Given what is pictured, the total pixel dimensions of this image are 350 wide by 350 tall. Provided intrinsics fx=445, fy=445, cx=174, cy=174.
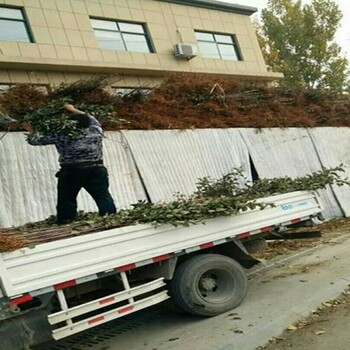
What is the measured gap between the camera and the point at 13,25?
13.1m

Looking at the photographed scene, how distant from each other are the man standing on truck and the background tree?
23664 millimetres

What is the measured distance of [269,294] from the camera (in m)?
5.55

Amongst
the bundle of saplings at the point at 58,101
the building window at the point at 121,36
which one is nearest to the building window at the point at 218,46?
the building window at the point at 121,36

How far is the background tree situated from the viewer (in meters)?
27.2

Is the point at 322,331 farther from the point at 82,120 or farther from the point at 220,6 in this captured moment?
the point at 220,6

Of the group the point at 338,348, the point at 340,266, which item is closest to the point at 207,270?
the point at 338,348

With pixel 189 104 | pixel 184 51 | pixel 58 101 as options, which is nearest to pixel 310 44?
pixel 184 51

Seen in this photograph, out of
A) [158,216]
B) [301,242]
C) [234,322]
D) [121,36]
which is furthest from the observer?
[121,36]

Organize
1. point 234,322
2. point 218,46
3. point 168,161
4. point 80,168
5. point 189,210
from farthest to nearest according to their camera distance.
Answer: point 218,46 → point 168,161 → point 80,168 → point 189,210 → point 234,322

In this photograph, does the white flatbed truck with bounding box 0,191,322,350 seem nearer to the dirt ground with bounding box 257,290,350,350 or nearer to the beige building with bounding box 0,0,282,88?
the dirt ground with bounding box 257,290,350,350

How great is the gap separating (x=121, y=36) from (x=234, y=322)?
12521 mm

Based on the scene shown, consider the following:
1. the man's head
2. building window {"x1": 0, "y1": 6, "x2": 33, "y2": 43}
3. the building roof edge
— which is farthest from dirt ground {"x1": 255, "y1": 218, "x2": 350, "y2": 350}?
the building roof edge

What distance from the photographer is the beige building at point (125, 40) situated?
13.0 meters

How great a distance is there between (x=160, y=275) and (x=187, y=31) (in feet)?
44.9
